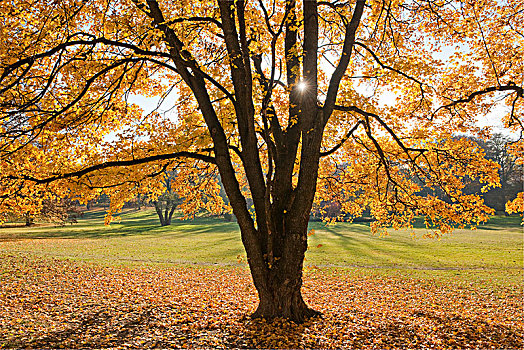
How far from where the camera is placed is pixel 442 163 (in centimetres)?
848

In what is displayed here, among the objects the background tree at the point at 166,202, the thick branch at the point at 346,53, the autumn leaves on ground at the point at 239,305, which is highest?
the thick branch at the point at 346,53

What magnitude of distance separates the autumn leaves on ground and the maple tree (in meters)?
1.03

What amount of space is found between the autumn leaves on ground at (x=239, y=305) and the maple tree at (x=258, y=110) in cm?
103

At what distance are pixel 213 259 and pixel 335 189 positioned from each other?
10.6 metres

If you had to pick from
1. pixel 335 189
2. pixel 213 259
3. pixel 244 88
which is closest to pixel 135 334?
pixel 244 88

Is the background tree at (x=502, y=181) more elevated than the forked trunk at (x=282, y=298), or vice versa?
the background tree at (x=502, y=181)

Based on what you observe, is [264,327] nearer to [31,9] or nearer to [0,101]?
[0,101]

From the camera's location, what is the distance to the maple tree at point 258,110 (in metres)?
5.77

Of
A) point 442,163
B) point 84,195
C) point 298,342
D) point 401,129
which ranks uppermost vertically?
point 401,129

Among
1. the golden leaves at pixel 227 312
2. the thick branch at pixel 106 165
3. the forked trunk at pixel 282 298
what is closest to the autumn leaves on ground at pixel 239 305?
the golden leaves at pixel 227 312

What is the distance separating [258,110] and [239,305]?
15.3 feet

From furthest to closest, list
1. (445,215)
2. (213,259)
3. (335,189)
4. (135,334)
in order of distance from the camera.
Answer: (213,259), (335,189), (445,215), (135,334)

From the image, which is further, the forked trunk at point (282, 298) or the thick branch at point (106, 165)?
the thick branch at point (106, 165)

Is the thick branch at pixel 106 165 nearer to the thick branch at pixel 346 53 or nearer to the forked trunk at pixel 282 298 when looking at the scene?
the thick branch at pixel 346 53
